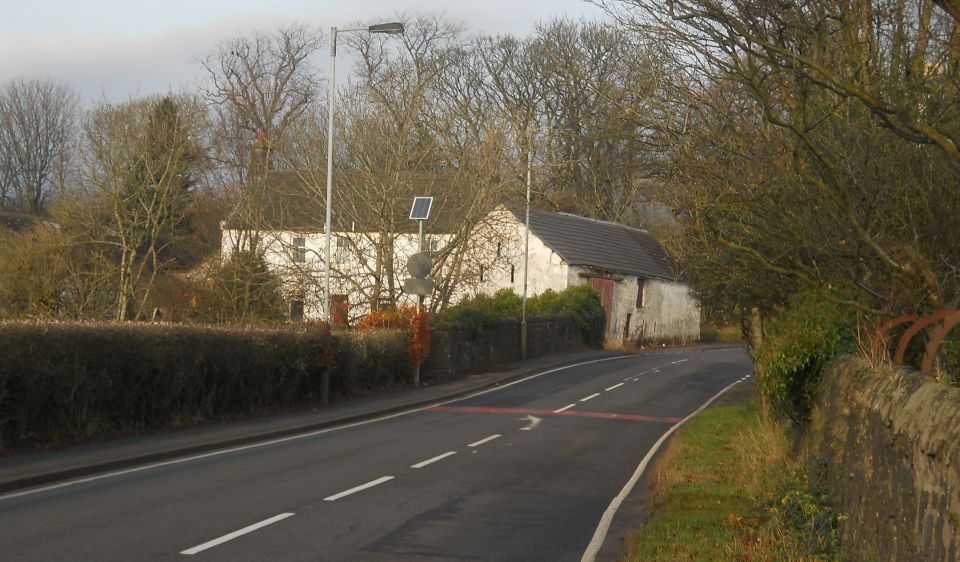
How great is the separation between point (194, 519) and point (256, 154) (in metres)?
31.8

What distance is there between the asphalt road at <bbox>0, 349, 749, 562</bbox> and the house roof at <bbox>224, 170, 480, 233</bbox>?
11838mm

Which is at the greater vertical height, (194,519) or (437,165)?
(437,165)

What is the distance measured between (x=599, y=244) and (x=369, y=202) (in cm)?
2715

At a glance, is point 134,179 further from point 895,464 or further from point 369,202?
point 895,464

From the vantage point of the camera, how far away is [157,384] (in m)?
18.6

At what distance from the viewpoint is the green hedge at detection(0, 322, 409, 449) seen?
15430 mm

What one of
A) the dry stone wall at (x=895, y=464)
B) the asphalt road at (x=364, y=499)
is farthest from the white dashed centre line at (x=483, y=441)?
the dry stone wall at (x=895, y=464)

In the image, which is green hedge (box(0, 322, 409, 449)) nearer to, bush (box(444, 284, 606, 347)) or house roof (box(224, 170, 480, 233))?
house roof (box(224, 170, 480, 233))

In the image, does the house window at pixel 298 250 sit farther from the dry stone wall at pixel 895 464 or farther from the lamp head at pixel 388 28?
the dry stone wall at pixel 895 464

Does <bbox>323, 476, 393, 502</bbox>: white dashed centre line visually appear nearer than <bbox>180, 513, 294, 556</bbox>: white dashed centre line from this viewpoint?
No

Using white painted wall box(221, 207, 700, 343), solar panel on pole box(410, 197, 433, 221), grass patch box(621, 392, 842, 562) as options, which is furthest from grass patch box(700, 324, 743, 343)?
grass patch box(621, 392, 842, 562)

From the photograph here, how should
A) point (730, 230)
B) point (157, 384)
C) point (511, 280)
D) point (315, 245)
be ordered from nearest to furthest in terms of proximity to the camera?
1. point (730, 230)
2. point (157, 384)
3. point (315, 245)
4. point (511, 280)

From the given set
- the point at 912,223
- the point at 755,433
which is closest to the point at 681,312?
the point at 755,433

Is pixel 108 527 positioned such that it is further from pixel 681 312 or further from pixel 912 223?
pixel 681 312
